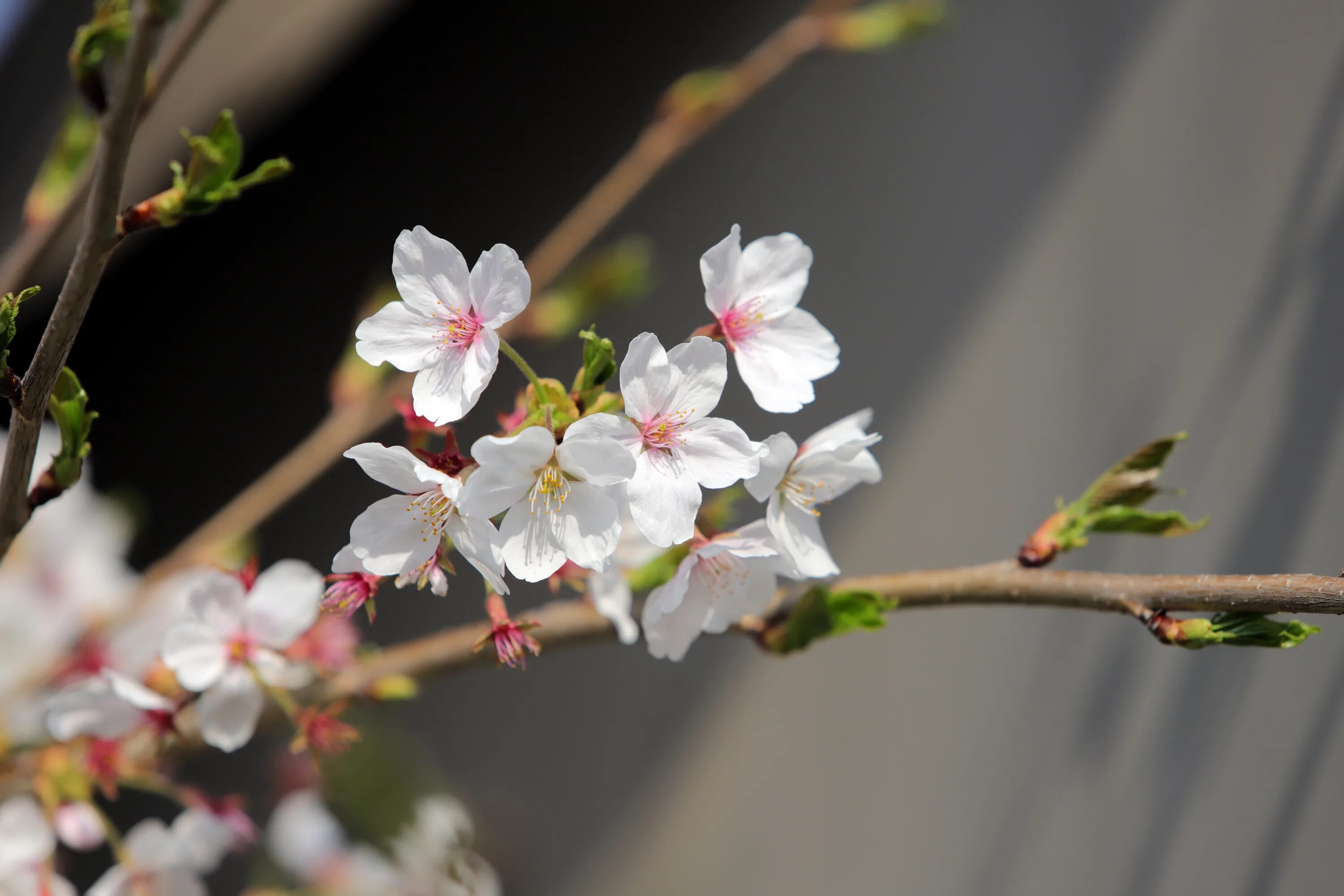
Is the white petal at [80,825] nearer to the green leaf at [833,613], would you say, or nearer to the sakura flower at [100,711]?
the sakura flower at [100,711]

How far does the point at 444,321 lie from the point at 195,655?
0.95 feet

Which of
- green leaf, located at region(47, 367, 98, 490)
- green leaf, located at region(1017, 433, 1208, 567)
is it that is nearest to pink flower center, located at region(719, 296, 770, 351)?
green leaf, located at region(1017, 433, 1208, 567)

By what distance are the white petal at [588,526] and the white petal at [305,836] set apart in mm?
751

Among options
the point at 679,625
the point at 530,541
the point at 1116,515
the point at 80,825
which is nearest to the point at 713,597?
the point at 679,625

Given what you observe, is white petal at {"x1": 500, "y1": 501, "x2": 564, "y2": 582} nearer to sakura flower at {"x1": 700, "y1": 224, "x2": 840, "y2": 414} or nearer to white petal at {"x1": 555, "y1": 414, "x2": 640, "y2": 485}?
white petal at {"x1": 555, "y1": 414, "x2": 640, "y2": 485}

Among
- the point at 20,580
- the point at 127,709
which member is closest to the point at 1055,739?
the point at 127,709

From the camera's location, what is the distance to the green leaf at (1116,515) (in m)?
0.53

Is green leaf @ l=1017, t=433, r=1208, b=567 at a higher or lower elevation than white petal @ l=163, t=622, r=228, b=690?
higher

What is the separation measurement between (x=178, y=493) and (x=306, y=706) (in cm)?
118

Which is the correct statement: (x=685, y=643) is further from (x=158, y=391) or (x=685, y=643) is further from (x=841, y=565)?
→ (x=158, y=391)

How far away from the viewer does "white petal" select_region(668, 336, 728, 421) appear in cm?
43

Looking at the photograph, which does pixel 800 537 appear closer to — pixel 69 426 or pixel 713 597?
pixel 713 597

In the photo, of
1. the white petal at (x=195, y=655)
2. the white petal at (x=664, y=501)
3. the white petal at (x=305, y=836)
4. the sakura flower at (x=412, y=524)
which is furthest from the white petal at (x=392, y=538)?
the white petal at (x=305, y=836)

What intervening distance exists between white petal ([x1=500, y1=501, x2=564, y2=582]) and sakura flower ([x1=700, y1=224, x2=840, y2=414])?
137 millimetres
